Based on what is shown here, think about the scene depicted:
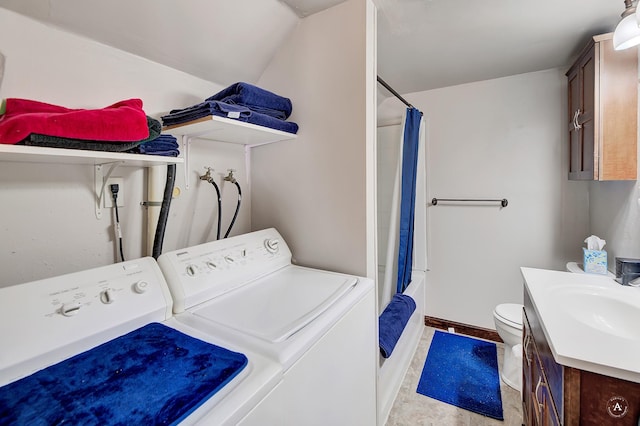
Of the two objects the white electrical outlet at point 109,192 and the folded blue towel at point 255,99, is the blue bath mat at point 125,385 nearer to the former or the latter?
the white electrical outlet at point 109,192

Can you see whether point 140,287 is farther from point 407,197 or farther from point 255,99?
point 407,197

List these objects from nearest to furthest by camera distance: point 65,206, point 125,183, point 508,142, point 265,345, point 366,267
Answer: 1. point 265,345
2. point 65,206
3. point 125,183
4. point 366,267
5. point 508,142

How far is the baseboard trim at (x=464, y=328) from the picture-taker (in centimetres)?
251

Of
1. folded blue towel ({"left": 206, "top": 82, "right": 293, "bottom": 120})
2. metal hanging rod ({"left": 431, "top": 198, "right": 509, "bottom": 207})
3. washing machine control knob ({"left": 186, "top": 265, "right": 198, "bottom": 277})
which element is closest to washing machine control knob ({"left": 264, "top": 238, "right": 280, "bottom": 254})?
washing machine control knob ({"left": 186, "top": 265, "right": 198, "bottom": 277})

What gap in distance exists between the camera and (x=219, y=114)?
1.17 meters

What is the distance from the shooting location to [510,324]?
75.1 inches

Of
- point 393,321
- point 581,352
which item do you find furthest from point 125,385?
point 393,321

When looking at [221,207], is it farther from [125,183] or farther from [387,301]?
[387,301]

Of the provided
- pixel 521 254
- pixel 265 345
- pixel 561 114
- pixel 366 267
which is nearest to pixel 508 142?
pixel 561 114

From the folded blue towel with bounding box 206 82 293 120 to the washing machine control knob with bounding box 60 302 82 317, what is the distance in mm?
950

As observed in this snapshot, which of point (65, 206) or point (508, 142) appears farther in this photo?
point (508, 142)

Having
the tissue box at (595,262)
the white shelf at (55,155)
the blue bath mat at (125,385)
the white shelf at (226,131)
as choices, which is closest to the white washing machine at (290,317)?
the blue bath mat at (125,385)

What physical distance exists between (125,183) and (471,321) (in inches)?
111

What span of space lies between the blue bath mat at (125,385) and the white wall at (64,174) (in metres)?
0.50
